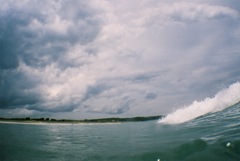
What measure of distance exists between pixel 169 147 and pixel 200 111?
2304 cm

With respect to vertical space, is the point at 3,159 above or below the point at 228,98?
below

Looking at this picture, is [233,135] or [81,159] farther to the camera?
[81,159]

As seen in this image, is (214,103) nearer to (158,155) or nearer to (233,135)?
(233,135)

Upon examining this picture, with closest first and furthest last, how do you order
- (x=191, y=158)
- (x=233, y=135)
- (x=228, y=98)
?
(x=191, y=158) → (x=233, y=135) → (x=228, y=98)

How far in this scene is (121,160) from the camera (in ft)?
60.0

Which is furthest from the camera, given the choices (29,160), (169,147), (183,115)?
(183,115)

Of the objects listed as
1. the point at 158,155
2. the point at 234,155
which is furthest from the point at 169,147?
the point at 234,155

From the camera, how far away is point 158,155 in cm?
1764

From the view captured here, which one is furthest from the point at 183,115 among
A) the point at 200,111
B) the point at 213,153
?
the point at 213,153

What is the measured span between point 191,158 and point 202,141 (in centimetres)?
354

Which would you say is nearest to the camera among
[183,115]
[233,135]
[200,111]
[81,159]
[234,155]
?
[234,155]

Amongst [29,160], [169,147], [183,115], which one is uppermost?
[183,115]

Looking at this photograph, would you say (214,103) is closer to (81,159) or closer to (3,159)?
(81,159)

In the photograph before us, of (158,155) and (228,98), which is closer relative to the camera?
(158,155)
